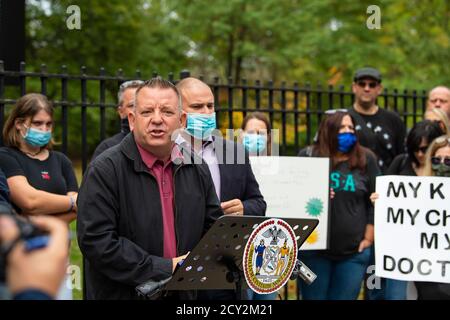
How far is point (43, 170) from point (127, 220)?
61.8 inches

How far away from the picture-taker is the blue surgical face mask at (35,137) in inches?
209

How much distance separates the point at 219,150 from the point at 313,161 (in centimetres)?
170

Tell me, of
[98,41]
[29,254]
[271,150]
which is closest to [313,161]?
[271,150]

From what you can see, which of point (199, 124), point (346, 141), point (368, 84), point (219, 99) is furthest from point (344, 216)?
point (219, 99)

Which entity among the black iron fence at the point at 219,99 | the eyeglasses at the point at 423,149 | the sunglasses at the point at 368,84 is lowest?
the eyeglasses at the point at 423,149

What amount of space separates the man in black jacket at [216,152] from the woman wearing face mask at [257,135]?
3.20 feet

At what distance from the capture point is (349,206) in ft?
22.1

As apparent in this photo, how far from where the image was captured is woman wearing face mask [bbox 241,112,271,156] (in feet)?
20.7

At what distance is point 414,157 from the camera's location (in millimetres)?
6605

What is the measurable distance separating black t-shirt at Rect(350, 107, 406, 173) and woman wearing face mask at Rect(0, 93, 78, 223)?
3.09 m

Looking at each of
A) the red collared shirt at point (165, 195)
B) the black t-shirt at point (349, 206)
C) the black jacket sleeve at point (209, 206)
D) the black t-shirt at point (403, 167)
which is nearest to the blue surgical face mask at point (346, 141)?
the black t-shirt at point (349, 206)

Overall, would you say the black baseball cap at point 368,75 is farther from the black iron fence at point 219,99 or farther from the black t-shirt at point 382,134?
the black iron fence at point 219,99

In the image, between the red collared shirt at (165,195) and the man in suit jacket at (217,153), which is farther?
the man in suit jacket at (217,153)
